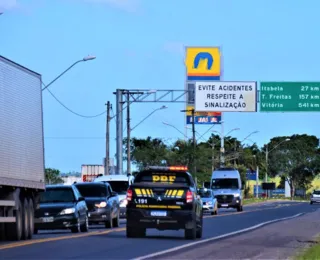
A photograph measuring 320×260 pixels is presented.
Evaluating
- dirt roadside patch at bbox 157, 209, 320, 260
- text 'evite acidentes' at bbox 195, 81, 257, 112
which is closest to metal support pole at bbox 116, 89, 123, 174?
text 'evite acidentes' at bbox 195, 81, 257, 112

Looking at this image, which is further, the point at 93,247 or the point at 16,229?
the point at 16,229

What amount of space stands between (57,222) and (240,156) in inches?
3941

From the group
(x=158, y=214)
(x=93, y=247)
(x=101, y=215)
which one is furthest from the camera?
(x=101, y=215)

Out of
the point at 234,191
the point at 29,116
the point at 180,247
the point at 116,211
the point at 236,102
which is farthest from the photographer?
the point at 234,191

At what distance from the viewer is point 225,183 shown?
6819 centimetres

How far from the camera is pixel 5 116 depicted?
24.6 metres

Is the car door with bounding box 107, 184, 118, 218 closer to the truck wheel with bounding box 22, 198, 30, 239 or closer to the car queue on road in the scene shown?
the car queue on road

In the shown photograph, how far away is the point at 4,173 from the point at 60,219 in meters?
7.19

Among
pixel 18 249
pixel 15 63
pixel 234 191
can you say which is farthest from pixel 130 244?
pixel 234 191

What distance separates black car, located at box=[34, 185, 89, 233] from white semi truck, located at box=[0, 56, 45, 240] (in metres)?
2.33

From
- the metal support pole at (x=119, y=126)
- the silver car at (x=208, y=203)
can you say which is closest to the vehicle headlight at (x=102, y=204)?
the silver car at (x=208, y=203)

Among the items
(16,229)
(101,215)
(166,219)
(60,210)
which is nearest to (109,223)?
(101,215)

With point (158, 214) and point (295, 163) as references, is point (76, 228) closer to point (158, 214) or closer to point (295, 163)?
point (158, 214)

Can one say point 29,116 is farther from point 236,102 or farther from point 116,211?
point 236,102
